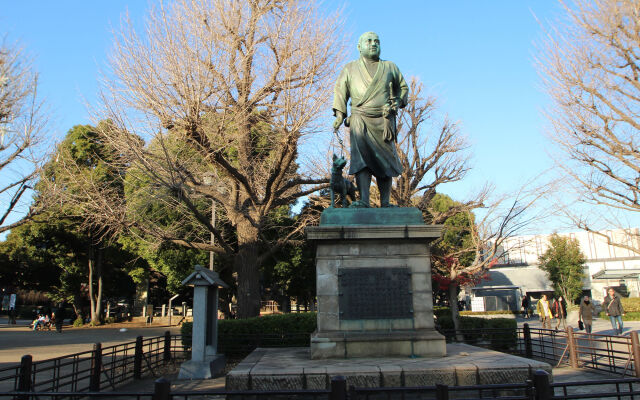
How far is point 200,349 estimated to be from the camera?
10617 millimetres

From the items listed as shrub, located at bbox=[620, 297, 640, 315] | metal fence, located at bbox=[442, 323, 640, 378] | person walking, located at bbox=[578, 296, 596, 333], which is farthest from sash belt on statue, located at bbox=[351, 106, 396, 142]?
shrub, located at bbox=[620, 297, 640, 315]

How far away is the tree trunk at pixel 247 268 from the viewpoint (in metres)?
15.1

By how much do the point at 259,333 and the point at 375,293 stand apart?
7.29 m

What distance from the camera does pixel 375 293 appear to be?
709cm

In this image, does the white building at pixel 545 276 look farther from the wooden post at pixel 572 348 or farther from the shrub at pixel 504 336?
the wooden post at pixel 572 348

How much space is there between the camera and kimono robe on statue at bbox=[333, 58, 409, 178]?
26.0 feet

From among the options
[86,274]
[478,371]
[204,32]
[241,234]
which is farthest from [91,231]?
[478,371]

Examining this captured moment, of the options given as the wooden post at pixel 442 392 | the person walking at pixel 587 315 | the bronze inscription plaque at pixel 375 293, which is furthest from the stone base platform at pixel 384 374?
the person walking at pixel 587 315

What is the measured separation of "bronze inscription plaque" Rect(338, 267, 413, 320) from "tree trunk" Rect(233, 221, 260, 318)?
8.63 meters

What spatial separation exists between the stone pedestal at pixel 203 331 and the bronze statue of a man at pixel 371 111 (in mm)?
5100

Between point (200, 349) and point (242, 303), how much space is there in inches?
176

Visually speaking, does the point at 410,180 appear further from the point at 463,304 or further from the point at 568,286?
the point at 463,304

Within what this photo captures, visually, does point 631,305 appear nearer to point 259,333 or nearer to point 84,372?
point 259,333

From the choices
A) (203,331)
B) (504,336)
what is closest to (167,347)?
(203,331)
